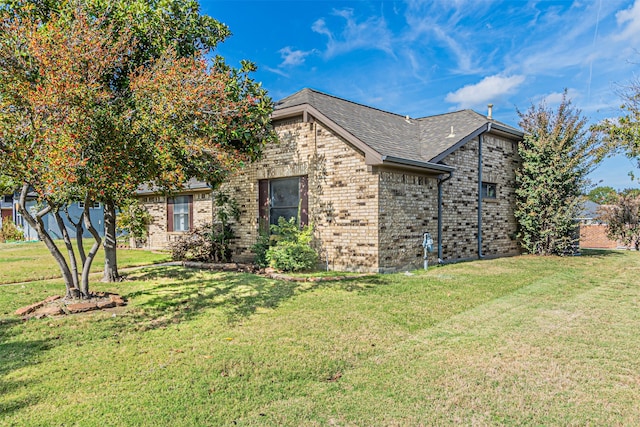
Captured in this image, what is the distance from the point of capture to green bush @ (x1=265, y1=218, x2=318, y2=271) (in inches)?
414

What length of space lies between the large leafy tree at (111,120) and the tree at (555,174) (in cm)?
1157

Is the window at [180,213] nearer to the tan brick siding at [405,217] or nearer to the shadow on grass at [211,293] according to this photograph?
the shadow on grass at [211,293]

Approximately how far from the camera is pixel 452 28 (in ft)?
55.1

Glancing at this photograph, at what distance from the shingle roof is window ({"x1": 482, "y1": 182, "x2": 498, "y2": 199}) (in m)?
2.18

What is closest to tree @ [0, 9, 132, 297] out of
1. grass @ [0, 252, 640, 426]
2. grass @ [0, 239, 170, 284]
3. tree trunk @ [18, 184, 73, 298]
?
tree trunk @ [18, 184, 73, 298]

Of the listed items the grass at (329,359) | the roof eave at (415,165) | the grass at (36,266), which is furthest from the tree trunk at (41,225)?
the roof eave at (415,165)

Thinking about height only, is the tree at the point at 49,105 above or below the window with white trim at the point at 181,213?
above

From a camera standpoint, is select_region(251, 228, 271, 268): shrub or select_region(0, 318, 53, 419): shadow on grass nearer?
select_region(0, 318, 53, 419): shadow on grass

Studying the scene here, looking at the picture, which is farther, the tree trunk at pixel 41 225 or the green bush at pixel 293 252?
the green bush at pixel 293 252

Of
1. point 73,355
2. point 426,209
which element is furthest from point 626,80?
point 73,355

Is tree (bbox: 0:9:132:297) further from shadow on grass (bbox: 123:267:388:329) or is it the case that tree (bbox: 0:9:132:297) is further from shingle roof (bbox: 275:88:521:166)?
shingle roof (bbox: 275:88:521:166)

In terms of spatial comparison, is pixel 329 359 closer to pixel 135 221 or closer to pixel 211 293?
pixel 211 293

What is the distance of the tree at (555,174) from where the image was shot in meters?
14.6

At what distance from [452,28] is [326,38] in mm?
5757
